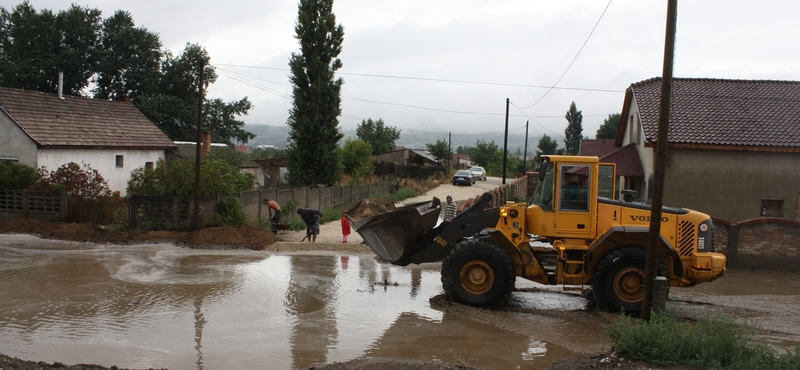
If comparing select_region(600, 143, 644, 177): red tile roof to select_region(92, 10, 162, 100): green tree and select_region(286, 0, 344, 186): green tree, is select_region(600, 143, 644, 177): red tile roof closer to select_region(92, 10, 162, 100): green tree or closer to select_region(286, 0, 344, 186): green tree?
select_region(286, 0, 344, 186): green tree

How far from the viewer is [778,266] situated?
17562 mm

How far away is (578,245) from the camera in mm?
11781

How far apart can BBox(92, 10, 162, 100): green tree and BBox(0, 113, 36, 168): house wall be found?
1073 inches

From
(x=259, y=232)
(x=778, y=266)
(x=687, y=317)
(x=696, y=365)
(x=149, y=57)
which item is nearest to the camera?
(x=696, y=365)

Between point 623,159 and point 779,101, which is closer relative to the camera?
point 779,101

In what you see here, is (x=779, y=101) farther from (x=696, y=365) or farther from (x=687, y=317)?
(x=696, y=365)

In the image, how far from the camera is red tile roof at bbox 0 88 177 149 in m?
26.7

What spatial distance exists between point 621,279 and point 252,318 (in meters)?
6.59

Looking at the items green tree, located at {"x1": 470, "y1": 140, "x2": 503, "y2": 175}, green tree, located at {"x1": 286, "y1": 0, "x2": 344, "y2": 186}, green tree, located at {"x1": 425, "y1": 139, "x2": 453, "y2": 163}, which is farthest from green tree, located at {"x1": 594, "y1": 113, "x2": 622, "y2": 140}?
green tree, located at {"x1": 286, "y1": 0, "x2": 344, "y2": 186}

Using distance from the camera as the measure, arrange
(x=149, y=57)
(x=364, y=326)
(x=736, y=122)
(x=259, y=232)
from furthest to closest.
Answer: (x=149, y=57) → (x=736, y=122) → (x=259, y=232) → (x=364, y=326)

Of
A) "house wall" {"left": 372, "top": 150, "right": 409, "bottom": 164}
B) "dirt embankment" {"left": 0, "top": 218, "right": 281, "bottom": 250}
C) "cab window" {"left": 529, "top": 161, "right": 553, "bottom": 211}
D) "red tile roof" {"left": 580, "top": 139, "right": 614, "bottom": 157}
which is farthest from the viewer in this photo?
"house wall" {"left": 372, "top": 150, "right": 409, "bottom": 164}

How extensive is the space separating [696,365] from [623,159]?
19.8m

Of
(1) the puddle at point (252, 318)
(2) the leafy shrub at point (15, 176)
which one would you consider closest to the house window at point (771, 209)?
(1) the puddle at point (252, 318)

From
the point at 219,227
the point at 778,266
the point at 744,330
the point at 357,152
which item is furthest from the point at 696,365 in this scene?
the point at 357,152
